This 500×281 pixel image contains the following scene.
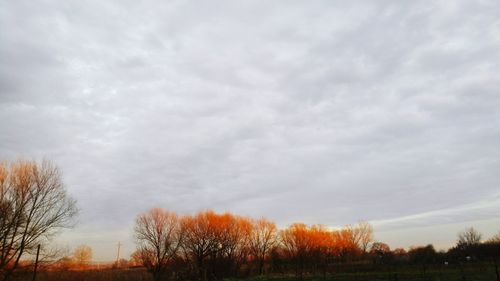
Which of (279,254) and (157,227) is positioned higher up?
(157,227)

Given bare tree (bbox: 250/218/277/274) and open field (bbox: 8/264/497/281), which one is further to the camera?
bare tree (bbox: 250/218/277/274)

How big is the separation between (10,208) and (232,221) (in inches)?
1626

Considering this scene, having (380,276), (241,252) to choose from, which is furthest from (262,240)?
(380,276)

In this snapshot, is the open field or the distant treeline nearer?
the open field

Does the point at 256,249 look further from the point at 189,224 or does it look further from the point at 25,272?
the point at 25,272

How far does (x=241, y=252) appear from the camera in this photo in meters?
67.1

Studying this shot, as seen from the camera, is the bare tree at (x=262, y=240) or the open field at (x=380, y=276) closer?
the open field at (x=380, y=276)

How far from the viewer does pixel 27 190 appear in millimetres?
31984

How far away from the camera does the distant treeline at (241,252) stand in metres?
56.2

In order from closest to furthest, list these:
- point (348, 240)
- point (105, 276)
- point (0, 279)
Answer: point (0, 279), point (105, 276), point (348, 240)

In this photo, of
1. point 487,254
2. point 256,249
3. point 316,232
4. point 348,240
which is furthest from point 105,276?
point 348,240

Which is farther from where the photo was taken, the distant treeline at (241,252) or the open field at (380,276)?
the distant treeline at (241,252)

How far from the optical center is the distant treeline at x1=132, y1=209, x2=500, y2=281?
56250 mm

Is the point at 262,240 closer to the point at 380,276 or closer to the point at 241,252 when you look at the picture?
the point at 241,252
